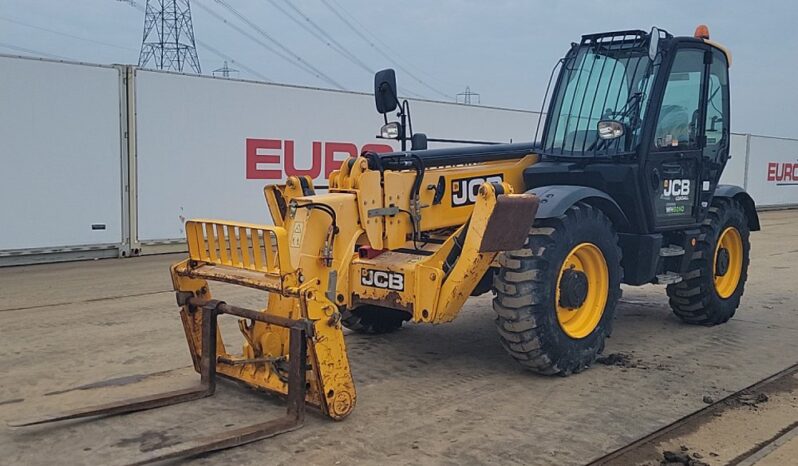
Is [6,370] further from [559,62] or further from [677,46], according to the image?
[677,46]

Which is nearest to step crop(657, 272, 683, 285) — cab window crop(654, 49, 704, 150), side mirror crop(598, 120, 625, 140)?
cab window crop(654, 49, 704, 150)

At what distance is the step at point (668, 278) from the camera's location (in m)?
6.35

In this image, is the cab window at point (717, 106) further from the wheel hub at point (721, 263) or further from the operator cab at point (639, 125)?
the wheel hub at point (721, 263)

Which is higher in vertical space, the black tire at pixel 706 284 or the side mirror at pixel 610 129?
the side mirror at pixel 610 129

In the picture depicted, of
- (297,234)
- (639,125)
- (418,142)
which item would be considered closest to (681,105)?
(639,125)

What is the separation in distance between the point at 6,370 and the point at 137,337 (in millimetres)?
1193

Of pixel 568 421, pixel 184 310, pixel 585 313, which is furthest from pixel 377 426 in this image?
pixel 585 313

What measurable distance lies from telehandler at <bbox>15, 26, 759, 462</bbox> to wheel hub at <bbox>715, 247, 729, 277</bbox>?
0.02 m

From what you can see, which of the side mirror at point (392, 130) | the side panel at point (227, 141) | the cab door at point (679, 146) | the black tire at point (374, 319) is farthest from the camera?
the side panel at point (227, 141)

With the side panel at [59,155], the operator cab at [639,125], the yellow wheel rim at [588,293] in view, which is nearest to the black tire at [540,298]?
the yellow wheel rim at [588,293]

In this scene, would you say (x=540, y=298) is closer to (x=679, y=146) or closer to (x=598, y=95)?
(x=598, y=95)

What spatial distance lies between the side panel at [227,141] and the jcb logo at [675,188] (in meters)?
7.98

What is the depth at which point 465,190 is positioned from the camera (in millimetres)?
5852

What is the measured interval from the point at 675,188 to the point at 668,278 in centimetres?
75
